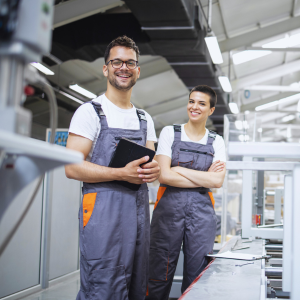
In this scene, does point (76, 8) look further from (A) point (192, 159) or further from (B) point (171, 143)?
(A) point (192, 159)

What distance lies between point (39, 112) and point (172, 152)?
22.9 ft

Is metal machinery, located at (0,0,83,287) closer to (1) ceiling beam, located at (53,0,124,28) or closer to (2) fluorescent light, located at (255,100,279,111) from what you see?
(1) ceiling beam, located at (53,0,124,28)

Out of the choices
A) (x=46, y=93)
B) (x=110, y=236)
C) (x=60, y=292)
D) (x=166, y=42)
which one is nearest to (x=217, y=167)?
(x=110, y=236)

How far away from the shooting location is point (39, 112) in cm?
852

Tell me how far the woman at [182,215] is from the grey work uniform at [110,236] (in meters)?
0.44

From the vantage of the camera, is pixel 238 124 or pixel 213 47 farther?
pixel 213 47

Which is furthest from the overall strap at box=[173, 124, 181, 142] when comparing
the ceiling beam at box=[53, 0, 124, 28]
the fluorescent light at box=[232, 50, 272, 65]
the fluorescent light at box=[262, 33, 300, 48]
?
the fluorescent light at box=[262, 33, 300, 48]

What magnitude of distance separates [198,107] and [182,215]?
0.67m

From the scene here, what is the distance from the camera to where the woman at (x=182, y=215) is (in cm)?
198

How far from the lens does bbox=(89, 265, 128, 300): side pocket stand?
1417mm

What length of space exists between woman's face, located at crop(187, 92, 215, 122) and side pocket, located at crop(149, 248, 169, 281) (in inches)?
31.0

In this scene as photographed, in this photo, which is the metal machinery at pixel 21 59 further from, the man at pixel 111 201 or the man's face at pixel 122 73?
the man's face at pixel 122 73

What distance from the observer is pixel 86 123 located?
59.9 inches

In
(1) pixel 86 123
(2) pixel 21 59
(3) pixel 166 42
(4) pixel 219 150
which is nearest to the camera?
(2) pixel 21 59
